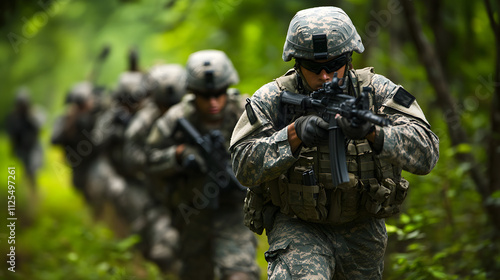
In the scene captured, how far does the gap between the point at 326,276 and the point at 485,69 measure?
615cm

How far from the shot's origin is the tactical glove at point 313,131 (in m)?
3.59

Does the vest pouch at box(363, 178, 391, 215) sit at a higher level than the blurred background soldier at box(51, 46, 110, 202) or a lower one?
lower

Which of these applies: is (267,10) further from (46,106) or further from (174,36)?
(46,106)

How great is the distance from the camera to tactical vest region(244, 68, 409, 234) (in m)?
3.80

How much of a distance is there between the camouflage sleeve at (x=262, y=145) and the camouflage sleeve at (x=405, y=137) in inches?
19.0

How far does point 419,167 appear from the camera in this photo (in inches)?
145

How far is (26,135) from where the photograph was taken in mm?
12992

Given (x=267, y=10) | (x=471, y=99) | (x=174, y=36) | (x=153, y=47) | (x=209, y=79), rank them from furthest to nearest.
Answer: (x=153, y=47) < (x=174, y=36) < (x=471, y=99) < (x=267, y=10) < (x=209, y=79)

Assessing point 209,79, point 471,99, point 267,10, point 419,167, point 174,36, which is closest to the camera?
point 419,167

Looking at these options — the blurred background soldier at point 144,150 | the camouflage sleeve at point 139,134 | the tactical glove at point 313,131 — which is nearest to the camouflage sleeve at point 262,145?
the tactical glove at point 313,131

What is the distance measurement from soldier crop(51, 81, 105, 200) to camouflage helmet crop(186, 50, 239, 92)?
18.9ft

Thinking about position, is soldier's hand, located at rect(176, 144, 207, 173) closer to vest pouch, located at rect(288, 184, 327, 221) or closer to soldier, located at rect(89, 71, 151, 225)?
vest pouch, located at rect(288, 184, 327, 221)

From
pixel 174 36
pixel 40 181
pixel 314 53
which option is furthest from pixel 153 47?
pixel 314 53

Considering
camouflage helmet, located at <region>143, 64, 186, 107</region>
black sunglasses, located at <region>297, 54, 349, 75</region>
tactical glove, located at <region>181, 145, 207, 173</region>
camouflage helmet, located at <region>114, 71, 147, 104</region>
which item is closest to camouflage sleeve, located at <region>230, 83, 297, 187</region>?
black sunglasses, located at <region>297, 54, 349, 75</region>
